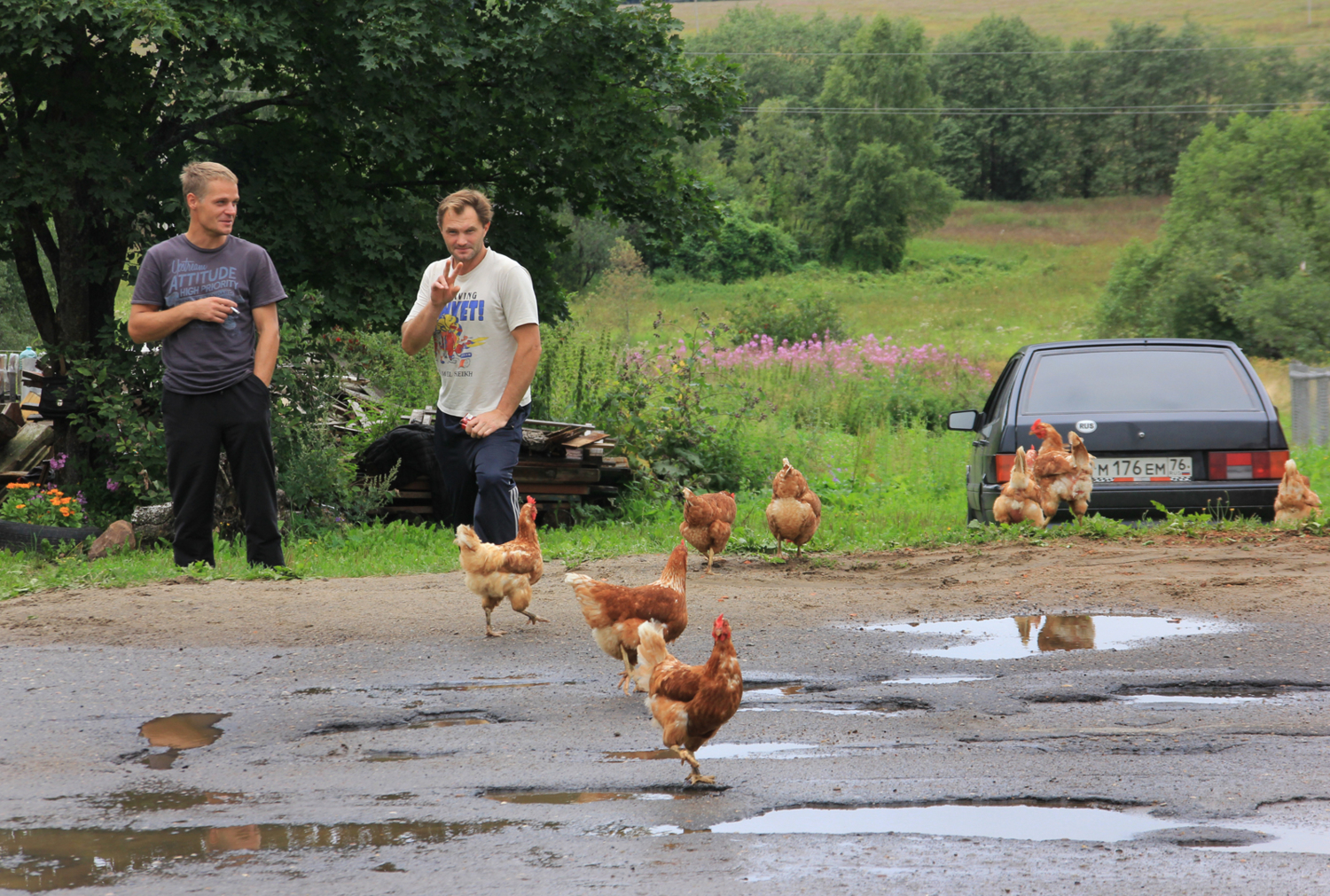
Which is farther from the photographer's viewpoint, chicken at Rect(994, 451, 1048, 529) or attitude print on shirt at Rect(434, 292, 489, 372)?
chicken at Rect(994, 451, 1048, 529)

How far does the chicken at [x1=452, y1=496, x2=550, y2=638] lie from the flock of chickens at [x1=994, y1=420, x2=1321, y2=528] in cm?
397

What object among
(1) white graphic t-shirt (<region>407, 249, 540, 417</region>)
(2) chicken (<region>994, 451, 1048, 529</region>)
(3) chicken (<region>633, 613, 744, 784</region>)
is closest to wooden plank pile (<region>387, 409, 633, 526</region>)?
(2) chicken (<region>994, 451, 1048, 529</region>)

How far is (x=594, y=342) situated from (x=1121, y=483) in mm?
8174

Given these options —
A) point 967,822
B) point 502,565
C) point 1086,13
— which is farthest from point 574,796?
point 1086,13

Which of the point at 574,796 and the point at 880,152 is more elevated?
the point at 880,152

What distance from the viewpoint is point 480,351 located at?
6109mm

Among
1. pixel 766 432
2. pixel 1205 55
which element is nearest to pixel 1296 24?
pixel 1205 55

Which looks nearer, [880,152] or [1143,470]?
[1143,470]

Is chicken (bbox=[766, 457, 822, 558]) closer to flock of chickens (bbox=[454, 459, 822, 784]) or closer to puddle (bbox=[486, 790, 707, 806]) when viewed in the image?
flock of chickens (bbox=[454, 459, 822, 784])

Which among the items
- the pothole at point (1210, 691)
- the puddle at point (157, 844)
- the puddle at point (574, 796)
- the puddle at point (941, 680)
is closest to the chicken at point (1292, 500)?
the pothole at point (1210, 691)

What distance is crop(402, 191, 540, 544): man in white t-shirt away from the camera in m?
6.01

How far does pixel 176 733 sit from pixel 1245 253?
34.4m

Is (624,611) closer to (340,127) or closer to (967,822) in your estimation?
(967,822)

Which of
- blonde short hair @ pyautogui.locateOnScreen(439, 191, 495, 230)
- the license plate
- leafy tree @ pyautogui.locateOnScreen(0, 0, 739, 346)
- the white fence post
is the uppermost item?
leafy tree @ pyautogui.locateOnScreen(0, 0, 739, 346)
